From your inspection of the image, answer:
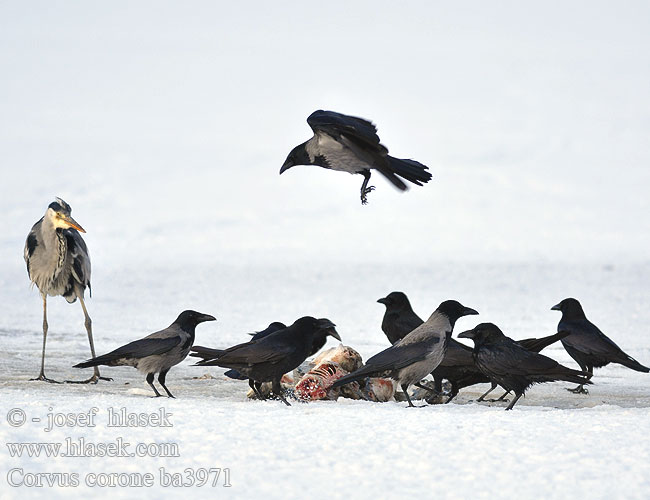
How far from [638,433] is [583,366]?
363 centimetres

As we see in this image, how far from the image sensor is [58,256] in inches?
378

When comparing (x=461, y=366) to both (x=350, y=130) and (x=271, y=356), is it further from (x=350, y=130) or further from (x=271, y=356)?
(x=350, y=130)

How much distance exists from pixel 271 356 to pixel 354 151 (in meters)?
1.94

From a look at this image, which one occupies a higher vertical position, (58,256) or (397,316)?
(58,256)

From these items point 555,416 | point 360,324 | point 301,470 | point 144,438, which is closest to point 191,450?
point 144,438

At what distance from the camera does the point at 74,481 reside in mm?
4324

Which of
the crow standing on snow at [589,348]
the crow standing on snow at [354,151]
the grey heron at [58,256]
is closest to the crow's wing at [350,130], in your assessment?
the crow standing on snow at [354,151]

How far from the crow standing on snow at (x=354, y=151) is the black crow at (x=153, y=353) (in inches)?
76.6

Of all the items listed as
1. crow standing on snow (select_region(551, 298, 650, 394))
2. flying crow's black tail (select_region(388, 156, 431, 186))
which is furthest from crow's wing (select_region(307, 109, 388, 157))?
crow standing on snow (select_region(551, 298, 650, 394))

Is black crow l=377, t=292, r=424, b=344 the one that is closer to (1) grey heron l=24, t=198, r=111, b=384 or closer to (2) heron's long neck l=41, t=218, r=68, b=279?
(1) grey heron l=24, t=198, r=111, b=384

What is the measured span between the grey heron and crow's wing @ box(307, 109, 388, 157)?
318 cm

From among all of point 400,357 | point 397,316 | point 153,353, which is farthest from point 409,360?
point 397,316

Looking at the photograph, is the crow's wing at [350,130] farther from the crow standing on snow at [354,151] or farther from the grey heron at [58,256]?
the grey heron at [58,256]

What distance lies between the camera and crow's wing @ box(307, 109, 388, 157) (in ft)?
24.2
